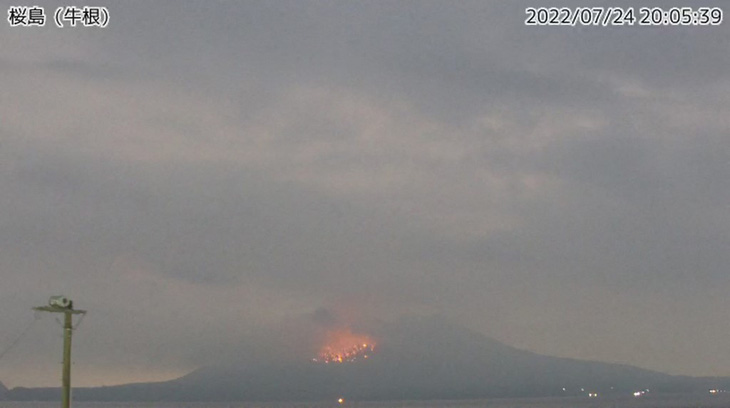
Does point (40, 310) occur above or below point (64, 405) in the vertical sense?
above

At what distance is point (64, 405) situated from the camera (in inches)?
1781

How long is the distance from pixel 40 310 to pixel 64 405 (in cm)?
490

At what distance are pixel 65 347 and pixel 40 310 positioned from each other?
89.0 inches

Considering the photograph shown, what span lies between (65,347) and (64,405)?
9.40 feet

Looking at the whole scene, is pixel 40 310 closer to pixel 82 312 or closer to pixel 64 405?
pixel 82 312

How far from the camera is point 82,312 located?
4625cm

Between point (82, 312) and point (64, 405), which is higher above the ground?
point (82, 312)

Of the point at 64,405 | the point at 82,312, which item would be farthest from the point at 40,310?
the point at 64,405

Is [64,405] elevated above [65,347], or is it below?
below

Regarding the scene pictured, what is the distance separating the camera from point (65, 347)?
45.7 meters

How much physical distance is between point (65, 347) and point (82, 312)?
191 centimetres
